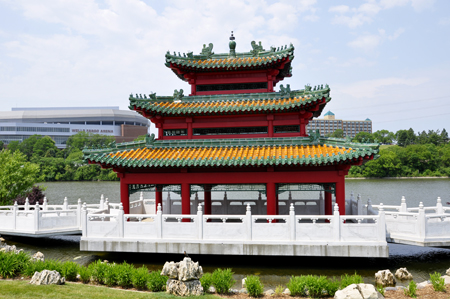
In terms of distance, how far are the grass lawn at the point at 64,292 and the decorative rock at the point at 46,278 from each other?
197mm

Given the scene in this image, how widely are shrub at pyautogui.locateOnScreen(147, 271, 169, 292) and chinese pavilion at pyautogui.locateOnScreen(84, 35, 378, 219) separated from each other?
531 cm

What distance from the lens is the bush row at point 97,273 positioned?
1020cm

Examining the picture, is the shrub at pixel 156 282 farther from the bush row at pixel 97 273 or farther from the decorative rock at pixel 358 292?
the decorative rock at pixel 358 292

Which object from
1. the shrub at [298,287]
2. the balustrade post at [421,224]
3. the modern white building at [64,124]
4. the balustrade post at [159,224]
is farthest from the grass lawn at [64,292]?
the modern white building at [64,124]

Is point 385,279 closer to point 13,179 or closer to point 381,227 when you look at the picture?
point 381,227

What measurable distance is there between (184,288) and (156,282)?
1101mm

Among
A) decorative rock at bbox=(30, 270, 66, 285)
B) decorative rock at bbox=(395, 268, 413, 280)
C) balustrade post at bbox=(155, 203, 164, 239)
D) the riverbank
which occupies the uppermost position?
balustrade post at bbox=(155, 203, 164, 239)

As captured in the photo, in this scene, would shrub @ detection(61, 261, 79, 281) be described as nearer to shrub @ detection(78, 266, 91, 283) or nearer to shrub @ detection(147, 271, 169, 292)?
shrub @ detection(78, 266, 91, 283)

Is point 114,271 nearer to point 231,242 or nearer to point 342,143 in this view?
point 231,242

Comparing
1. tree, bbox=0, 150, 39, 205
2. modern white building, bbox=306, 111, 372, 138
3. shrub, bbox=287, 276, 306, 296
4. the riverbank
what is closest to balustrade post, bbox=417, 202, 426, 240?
the riverbank

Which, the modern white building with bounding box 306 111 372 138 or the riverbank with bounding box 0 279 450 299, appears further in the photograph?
the modern white building with bounding box 306 111 372 138

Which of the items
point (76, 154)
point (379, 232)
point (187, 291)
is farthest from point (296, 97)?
point (76, 154)

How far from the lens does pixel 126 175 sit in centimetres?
1577

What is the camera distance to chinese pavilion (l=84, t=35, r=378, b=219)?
14.4 meters
